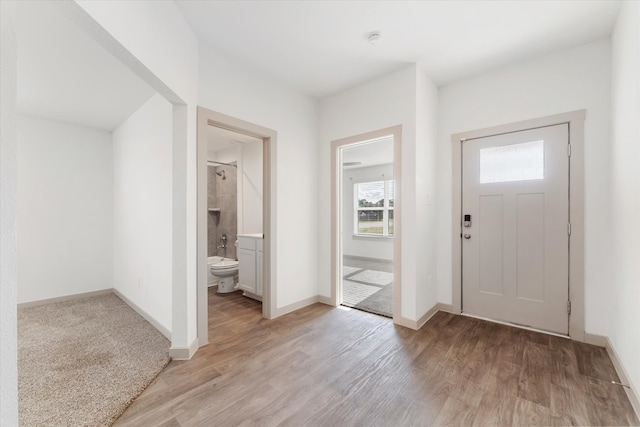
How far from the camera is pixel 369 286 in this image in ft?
14.2

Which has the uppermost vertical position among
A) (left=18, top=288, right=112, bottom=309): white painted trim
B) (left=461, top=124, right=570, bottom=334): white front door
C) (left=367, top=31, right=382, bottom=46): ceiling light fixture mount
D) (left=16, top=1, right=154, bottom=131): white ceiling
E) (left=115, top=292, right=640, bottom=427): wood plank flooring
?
(left=367, top=31, right=382, bottom=46): ceiling light fixture mount

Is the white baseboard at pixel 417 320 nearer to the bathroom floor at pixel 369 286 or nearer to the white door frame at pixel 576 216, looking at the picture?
the bathroom floor at pixel 369 286

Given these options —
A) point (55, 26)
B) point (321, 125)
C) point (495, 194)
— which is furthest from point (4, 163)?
point (495, 194)

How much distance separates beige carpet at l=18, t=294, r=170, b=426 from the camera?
163 centimetres

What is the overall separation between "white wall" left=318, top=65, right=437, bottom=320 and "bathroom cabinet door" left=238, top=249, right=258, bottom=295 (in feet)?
6.59

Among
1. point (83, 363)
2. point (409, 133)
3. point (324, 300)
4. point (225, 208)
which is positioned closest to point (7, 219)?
point (83, 363)

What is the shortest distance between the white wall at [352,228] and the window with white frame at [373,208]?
0.12m

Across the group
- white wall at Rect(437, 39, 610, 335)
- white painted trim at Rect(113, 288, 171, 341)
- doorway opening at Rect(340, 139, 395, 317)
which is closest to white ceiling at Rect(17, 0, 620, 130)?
white wall at Rect(437, 39, 610, 335)

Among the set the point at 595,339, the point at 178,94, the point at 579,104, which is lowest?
the point at 595,339

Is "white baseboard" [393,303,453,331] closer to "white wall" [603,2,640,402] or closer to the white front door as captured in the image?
the white front door

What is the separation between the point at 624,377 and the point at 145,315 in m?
4.31

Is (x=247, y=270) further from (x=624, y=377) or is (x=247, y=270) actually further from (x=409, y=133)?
(x=624, y=377)

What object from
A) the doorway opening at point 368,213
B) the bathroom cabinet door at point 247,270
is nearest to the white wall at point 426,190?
the doorway opening at point 368,213

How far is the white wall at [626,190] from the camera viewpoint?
166 cm
